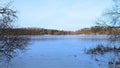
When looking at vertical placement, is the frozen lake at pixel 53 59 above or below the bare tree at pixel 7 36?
below

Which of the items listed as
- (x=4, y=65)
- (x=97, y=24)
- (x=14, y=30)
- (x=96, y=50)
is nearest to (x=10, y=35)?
(x=14, y=30)

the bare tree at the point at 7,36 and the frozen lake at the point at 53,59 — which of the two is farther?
the frozen lake at the point at 53,59

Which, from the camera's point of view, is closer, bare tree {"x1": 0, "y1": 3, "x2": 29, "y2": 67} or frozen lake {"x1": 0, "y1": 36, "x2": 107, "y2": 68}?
bare tree {"x1": 0, "y1": 3, "x2": 29, "y2": 67}

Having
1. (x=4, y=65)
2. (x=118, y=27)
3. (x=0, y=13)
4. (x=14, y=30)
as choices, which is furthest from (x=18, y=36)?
(x=118, y=27)

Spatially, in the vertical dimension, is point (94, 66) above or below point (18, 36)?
below

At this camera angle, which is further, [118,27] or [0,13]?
[118,27]

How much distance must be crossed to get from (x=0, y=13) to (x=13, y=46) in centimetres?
154

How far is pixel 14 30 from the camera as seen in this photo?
1368cm

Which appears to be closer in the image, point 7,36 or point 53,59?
point 7,36

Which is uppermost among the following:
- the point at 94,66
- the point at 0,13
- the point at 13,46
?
the point at 0,13

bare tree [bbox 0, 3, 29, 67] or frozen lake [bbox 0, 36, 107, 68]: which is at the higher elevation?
bare tree [bbox 0, 3, 29, 67]

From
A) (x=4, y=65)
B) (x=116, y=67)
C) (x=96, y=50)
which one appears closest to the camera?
(x=116, y=67)

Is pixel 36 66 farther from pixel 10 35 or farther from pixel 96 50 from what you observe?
pixel 96 50

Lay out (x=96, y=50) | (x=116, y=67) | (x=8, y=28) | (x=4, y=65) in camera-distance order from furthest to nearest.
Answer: (x=96, y=50)
(x=4, y=65)
(x=116, y=67)
(x=8, y=28)
